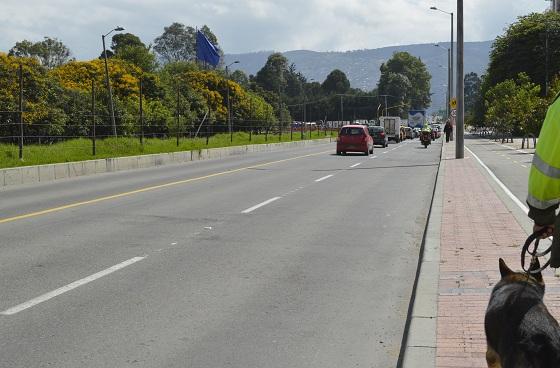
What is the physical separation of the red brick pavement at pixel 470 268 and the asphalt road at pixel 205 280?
401 millimetres

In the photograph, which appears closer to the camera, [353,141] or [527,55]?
[353,141]

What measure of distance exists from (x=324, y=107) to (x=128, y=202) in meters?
142

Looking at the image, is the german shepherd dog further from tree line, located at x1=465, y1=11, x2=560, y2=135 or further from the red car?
tree line, located at x1=465, y1=11, x2=560, y2=135

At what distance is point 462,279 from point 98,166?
56.1ft

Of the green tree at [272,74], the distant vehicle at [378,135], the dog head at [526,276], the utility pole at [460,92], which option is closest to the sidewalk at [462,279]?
the dog head at [526,276]

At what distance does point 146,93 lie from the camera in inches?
1959

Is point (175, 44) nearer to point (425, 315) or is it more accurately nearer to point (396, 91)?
point (396, 91)

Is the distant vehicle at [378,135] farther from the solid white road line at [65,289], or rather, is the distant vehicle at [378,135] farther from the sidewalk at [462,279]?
the solid white road line at [65,289]

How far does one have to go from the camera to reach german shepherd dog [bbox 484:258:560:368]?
2.68m

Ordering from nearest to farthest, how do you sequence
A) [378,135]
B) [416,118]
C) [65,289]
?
[65,289]
[378,135]
[416,118]

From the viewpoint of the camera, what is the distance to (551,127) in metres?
2.65

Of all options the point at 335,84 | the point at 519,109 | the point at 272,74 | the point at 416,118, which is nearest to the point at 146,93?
the point at 519,109

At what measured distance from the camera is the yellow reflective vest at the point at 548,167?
2.63 m

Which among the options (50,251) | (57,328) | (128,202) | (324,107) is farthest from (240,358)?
(324,107)
